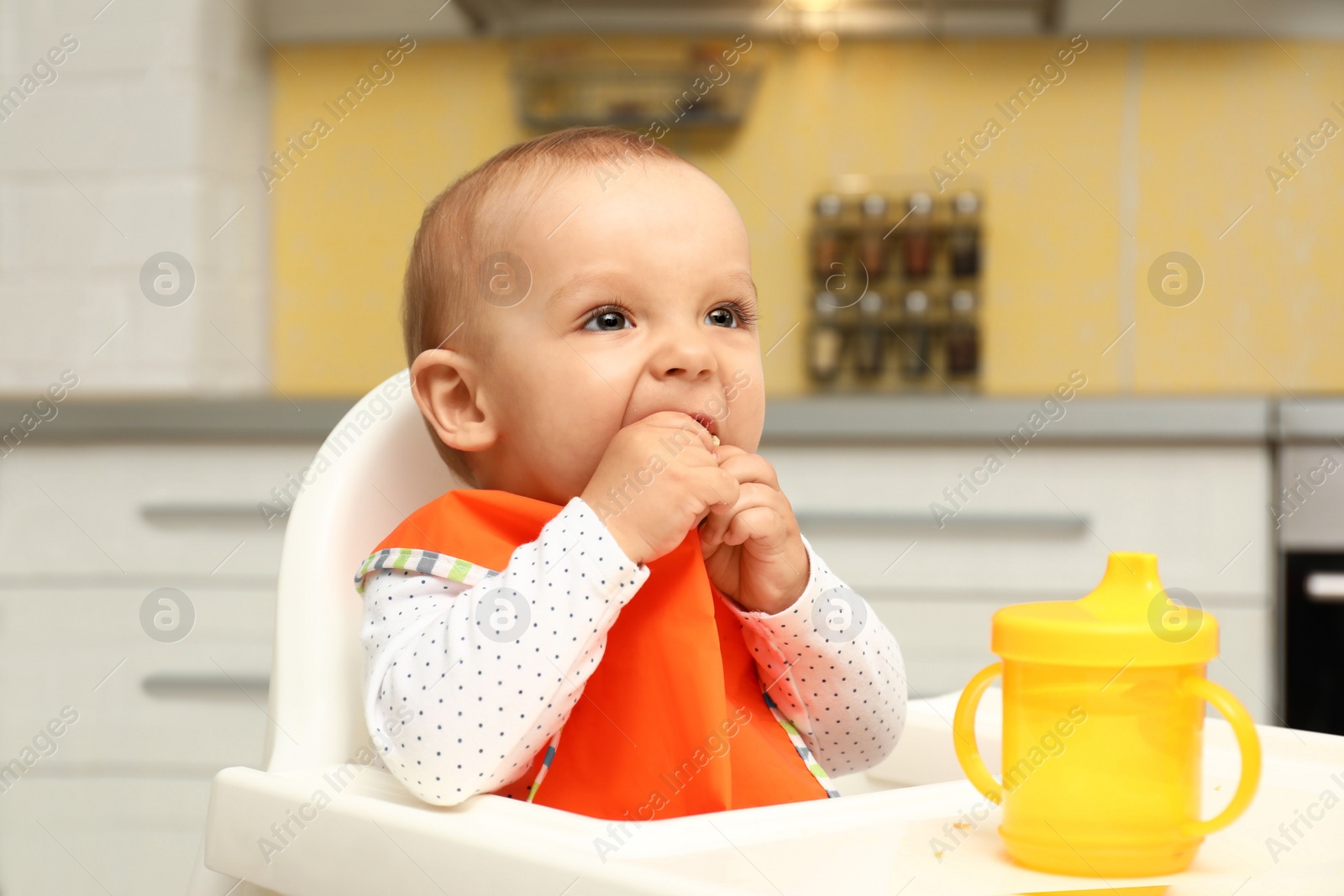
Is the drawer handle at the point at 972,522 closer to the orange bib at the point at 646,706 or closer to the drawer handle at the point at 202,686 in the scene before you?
the drawer handle at the point at 202,686

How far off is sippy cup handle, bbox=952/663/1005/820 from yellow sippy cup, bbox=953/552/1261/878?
0.04 m

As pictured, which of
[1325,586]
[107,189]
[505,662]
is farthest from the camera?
[107,189]

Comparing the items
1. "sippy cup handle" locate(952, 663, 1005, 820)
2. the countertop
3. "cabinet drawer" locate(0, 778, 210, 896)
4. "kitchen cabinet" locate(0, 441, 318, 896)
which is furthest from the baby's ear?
"cabinet drawer" locate(0, 778, 210, 896)

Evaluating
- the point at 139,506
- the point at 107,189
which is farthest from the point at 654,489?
the point at 107,189

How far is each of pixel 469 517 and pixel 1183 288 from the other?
2207 mm

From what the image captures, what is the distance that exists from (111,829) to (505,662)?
1.52 meters

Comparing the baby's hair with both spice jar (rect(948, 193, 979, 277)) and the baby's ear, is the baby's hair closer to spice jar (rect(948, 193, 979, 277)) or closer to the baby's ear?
the baby's ear

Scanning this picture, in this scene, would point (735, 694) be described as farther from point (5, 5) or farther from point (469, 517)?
point (5, 5)

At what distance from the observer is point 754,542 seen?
73 centimetres

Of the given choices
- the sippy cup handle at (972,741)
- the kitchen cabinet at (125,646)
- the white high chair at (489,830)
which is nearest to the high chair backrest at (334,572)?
the white high chair at (489,830)

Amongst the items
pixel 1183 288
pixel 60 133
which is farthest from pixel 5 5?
pixel 1183 288

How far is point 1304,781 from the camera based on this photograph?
2.03ft

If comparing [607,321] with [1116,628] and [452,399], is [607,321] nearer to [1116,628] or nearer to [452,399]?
[452,399]

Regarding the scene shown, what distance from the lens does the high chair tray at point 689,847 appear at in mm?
447
